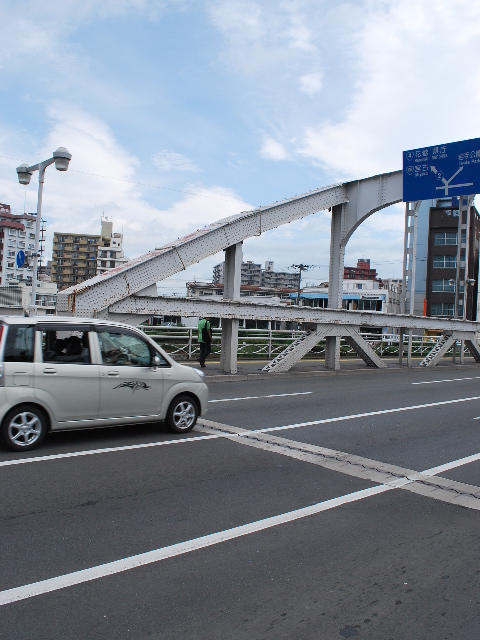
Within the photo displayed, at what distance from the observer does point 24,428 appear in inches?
292

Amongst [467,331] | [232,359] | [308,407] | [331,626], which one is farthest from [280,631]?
[467,331]

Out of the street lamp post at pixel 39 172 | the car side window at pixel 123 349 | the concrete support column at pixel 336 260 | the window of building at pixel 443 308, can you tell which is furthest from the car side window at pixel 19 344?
the window of building at pixel 443 308

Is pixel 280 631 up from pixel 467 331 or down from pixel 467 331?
down

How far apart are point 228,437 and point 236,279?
367 inches

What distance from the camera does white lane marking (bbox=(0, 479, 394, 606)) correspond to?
12.8 feet

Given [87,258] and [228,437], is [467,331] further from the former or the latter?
[87,258]

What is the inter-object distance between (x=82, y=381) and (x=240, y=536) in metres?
3.77

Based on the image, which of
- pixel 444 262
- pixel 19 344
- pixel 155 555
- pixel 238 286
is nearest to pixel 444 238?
pixel 444 262

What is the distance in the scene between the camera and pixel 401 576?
14.3ft

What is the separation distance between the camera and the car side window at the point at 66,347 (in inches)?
309

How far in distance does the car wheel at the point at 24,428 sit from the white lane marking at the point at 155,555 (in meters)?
3.49

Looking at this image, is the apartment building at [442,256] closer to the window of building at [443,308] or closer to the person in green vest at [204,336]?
the window of building at [443,308]

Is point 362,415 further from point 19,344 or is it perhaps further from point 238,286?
point 238,286

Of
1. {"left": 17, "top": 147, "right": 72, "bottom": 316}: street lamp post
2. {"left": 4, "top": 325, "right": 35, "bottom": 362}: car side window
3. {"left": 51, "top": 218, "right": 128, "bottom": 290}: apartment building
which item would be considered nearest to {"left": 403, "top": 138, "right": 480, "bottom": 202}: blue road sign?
{"left": 17, "top": 147, "right": 72, "bottom": 316}: street lamp post
